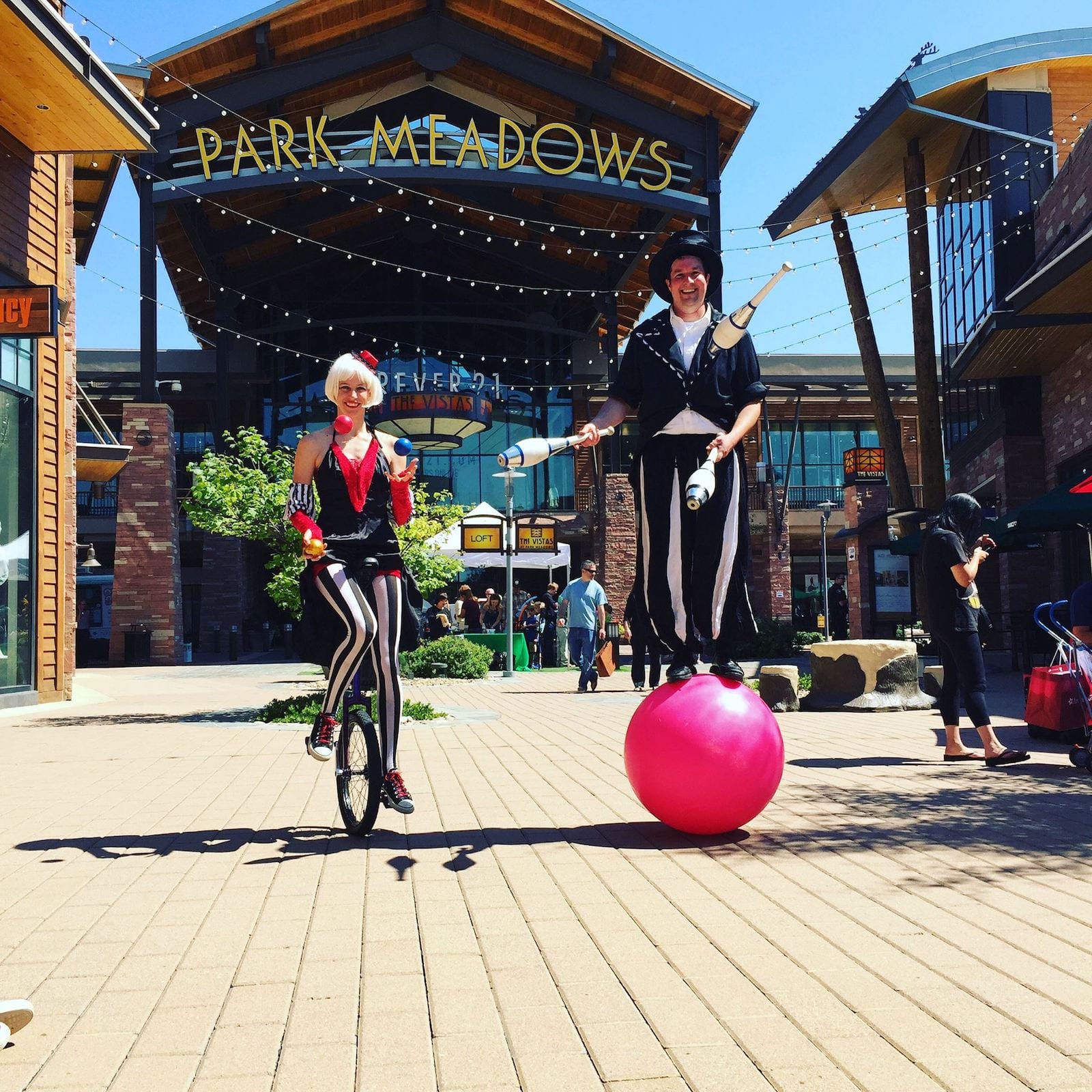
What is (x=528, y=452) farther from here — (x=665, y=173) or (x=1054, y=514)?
(x=665, y=173)

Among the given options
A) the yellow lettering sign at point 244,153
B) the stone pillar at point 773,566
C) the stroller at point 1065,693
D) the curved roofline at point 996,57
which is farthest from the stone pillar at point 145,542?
the stroller at point 1065,693

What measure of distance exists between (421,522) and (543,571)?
20809 millimetres

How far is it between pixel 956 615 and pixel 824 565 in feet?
80.6

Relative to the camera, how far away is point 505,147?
2850 cm

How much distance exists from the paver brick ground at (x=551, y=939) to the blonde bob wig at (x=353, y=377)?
2.05 meters

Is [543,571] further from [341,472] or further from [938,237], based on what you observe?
[341,472]

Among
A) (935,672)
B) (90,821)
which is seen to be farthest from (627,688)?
(90,821)

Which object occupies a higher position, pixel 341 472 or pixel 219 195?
pixel 219 195

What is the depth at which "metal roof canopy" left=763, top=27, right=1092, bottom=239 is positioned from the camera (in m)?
20.5

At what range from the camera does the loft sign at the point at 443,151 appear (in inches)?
1083

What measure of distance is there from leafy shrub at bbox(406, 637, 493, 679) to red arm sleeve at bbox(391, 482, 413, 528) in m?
15.6

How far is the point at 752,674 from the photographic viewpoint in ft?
65.2

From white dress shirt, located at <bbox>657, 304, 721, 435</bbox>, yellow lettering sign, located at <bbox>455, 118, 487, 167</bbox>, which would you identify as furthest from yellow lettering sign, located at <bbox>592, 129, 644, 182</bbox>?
white dress shirt, located at <bbox>657, 304, 721, 435</bbox>

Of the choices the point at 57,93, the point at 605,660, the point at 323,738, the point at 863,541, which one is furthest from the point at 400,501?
the point at 863,541
